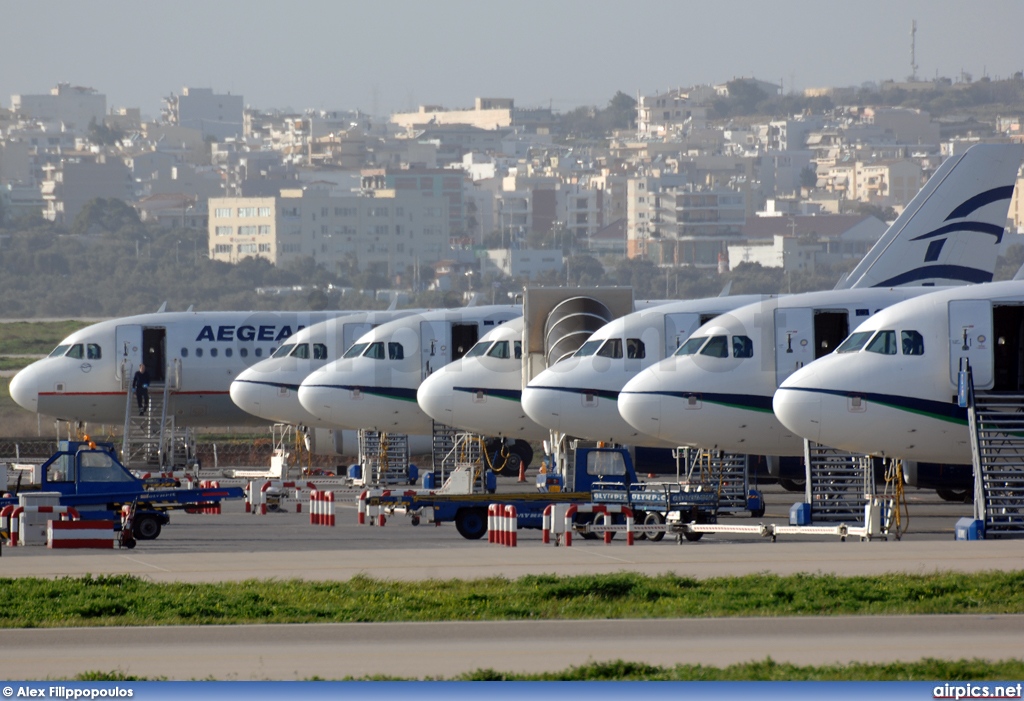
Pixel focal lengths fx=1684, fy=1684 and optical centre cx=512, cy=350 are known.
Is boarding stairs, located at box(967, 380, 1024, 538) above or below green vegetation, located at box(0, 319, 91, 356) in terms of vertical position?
below

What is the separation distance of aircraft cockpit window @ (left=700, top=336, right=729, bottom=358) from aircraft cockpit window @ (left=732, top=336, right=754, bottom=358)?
176 mm

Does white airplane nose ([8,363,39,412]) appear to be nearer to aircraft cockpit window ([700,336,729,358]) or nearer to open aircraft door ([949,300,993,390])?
aircraft cockpit window ([700,336,729,358])

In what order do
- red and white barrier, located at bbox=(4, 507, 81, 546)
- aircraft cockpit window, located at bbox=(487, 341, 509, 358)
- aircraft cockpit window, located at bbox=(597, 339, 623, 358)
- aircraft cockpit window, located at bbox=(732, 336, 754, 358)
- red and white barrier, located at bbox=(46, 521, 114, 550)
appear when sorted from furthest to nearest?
aircraft cockpit window, located at bbox=(487, 341, 509, 358), aircraft cockpit window, located at bbox=(597, 339, 623, 358), aircraft cockpit window, located at bbox=(732, 336, 754, 358), red and white barrier, located at bbox=(4, 507, 81, 546), red and white barrier, located at bbox=(46, 521, 114, 550)

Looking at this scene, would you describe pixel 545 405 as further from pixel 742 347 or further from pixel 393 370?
pixel 393 370

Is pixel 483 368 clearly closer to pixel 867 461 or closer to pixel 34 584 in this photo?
pixel 867 461

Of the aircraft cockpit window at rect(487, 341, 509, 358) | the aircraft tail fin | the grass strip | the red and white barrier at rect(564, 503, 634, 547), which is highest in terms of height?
the aircraft tail fin

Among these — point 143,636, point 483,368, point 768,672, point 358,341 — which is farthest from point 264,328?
point 768,672

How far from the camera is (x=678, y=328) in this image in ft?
124

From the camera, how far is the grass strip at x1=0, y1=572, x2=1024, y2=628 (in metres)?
18.5

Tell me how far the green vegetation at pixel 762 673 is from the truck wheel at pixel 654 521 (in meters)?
15.1

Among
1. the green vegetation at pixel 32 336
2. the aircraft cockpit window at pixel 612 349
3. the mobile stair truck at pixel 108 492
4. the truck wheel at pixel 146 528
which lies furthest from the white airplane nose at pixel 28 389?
the green vegetation at pixel 32 336

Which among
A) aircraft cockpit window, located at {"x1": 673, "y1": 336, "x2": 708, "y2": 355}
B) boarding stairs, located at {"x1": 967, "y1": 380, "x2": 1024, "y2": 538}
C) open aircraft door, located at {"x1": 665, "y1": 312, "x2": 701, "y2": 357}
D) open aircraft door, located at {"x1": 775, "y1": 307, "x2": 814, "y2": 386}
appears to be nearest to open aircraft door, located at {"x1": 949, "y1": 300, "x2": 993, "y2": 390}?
boarding stairs, located at {"x1": 967, "y1": 380, "x2": 1024, "y2": 538}

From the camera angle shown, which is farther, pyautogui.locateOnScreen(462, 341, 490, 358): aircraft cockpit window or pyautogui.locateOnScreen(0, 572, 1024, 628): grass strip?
pyautogui.locateOnScreen(462, 341, 490, 358): aircraft cockpit window

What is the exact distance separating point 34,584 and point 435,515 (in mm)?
11284
